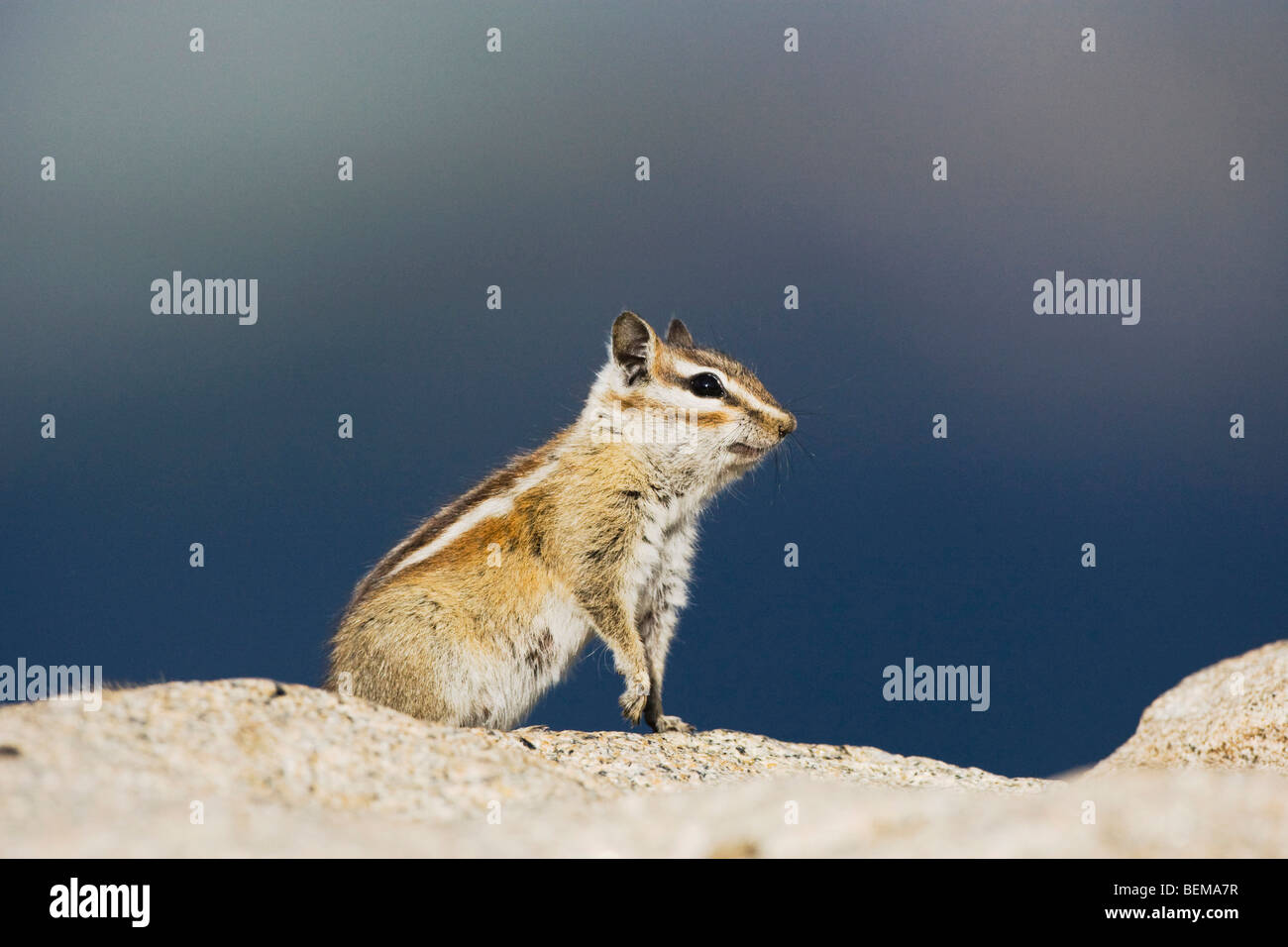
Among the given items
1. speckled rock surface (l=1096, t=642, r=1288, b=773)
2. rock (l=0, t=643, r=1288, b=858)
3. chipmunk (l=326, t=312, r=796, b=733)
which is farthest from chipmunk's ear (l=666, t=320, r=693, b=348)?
speckled rock surface (l=1096, t=642, r=1288, b=773)

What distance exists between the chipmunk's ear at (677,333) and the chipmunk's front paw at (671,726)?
9.53 ft

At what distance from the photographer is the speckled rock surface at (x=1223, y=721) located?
780 cm

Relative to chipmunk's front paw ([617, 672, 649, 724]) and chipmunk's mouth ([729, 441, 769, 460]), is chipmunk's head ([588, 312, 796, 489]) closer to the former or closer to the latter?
chipmunk's mouth ([729, 441, 769, 460])

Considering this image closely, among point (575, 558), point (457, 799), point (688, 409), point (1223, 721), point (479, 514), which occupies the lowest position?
point (1223, 721)

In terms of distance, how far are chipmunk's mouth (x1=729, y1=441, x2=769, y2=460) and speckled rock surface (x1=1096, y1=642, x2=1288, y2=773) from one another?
3.61m

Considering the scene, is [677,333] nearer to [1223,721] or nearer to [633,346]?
[633,346]

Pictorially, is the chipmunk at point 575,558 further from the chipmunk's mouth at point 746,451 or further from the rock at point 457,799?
the rock at point 457,799

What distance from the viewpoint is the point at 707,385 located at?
7945 mm

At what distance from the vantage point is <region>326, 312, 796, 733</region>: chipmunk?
7.39 m

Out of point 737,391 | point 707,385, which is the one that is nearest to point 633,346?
point 707,385

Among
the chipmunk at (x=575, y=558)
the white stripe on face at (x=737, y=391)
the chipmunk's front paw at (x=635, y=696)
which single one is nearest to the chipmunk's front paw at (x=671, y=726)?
the chipmunk at (x=575, y=558)

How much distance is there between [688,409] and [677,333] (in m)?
1.31

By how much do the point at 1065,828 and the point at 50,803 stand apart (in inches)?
151
